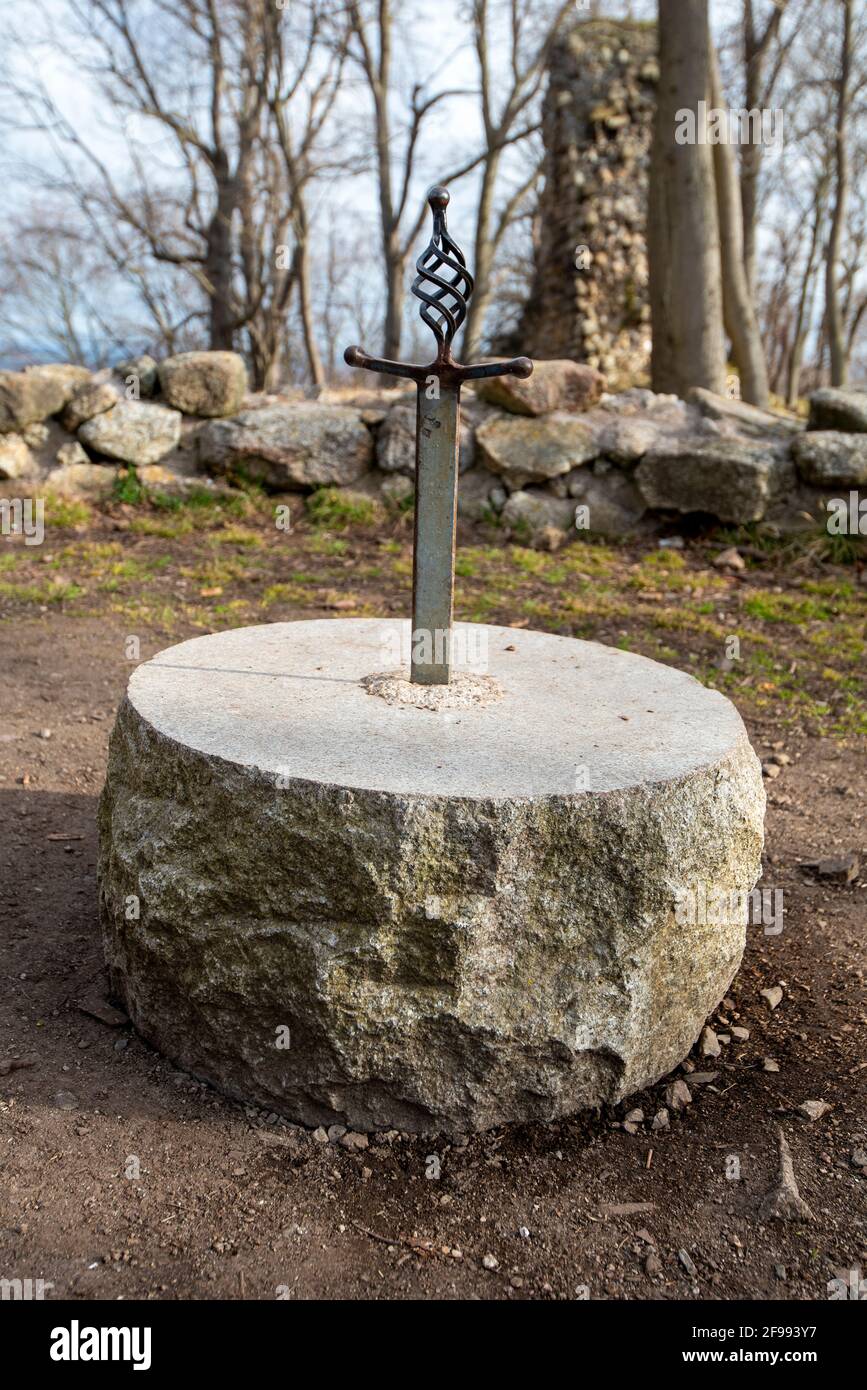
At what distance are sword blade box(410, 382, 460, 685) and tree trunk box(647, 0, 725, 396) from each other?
19.6 feet

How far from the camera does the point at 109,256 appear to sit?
14.1m

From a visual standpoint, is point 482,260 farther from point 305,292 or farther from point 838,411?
point 838,411

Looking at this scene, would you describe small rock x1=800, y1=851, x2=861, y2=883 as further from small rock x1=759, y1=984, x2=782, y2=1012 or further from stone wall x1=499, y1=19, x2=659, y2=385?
stone wall x1=499, y1=19, x2=659, y2=385

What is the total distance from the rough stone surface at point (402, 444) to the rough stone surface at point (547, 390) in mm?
311

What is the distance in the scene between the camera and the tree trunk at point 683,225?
309 inches

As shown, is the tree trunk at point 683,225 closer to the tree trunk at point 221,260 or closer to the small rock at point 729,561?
the small rock at point 729,561

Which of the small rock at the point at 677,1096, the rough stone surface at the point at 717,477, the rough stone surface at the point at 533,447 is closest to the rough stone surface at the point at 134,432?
the rough stone surface at the point at 533,447

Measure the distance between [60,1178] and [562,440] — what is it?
6.06 meters

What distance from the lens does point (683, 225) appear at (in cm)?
798

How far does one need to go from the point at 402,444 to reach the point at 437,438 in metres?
4.71

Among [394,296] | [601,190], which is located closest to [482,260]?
[394,296]

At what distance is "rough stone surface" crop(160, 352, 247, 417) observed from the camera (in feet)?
24.4
